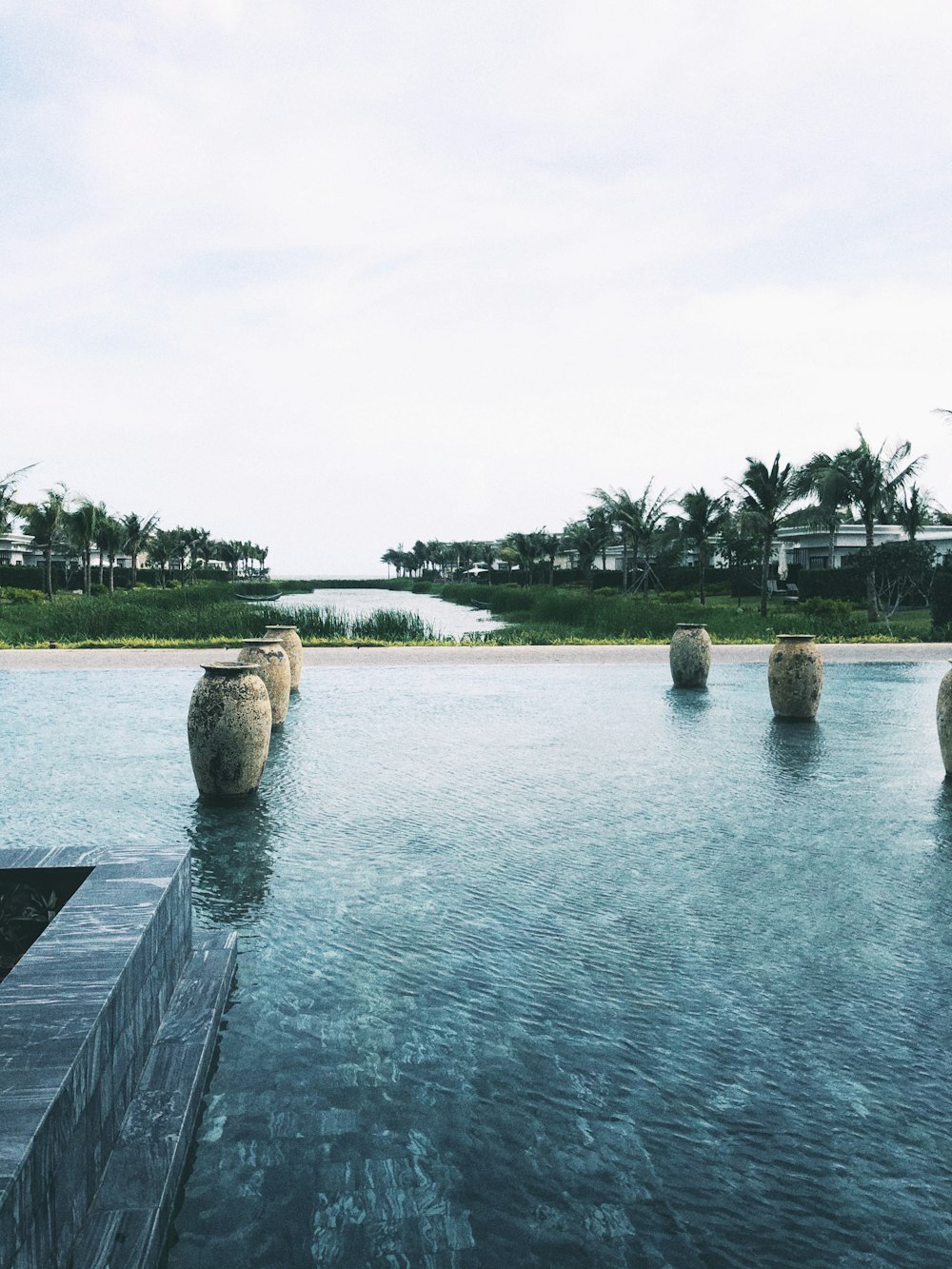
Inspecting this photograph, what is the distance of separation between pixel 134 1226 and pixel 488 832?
3842mm

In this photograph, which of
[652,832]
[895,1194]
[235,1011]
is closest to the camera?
[895,1194]

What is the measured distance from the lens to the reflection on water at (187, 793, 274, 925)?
4660 mm

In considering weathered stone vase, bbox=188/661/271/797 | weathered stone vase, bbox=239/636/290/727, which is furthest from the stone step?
weathered stone vase, bbox=239/636/290/727

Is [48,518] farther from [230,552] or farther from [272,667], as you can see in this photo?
[230,552]

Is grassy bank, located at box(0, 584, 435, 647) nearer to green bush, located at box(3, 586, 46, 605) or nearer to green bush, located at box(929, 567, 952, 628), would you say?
green bush, located at box(929, 567, 952, 628)

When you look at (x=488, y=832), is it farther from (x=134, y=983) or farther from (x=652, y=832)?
(x=134, y=983)

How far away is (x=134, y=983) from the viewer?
2.78 meters

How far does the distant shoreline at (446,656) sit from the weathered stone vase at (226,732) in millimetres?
9188

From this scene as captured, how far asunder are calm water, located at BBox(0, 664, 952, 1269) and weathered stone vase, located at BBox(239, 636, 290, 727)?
2042 millimetres

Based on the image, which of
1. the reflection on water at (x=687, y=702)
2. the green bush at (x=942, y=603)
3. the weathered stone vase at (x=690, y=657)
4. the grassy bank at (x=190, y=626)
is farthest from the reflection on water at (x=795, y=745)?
the green bush at (x=942, y=603)

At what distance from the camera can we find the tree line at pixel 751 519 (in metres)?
31.5

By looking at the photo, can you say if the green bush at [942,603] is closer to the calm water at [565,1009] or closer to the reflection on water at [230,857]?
the calm water at [565,1009]

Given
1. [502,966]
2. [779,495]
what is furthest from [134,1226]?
[779,495]

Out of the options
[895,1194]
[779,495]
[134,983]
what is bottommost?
[895,1194]
